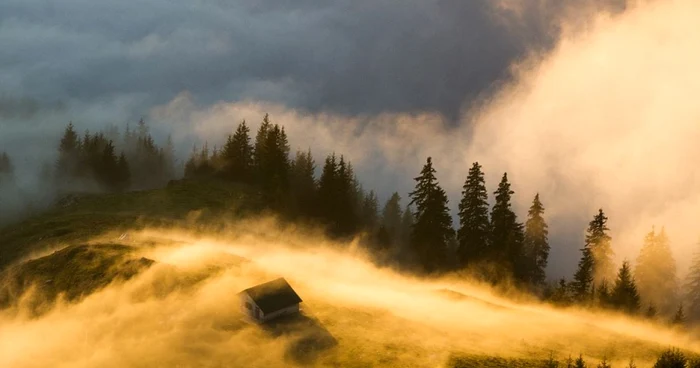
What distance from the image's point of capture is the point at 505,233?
8106 centimetres

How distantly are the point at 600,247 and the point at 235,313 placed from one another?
168ft

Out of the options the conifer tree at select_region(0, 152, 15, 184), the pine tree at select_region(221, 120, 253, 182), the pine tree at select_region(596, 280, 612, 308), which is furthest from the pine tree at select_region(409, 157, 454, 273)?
the conifer tree at select_region(0, 152, 15, 184)

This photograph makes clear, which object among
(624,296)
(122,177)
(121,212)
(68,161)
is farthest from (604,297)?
(68,161)

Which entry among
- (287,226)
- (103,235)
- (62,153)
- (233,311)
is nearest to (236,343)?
(233,311)

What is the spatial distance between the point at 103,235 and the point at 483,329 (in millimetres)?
45986

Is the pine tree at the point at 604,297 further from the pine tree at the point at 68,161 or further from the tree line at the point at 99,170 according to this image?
the pine tree at the point at 68,161

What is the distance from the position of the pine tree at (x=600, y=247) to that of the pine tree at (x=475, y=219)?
14301mm

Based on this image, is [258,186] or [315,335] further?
[258,186]

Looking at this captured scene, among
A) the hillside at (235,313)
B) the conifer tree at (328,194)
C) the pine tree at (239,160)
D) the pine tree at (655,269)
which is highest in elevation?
the pine tree at (239,160)

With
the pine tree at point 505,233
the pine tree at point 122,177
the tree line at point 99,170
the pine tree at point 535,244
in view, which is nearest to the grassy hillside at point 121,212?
the tree line at point 99,170

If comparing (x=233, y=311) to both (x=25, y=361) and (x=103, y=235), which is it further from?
(x=103, y=235)

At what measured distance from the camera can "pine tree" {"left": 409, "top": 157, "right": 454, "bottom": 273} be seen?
83.1 metres

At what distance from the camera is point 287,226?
89312 millimetres

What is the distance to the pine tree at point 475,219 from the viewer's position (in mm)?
81875
